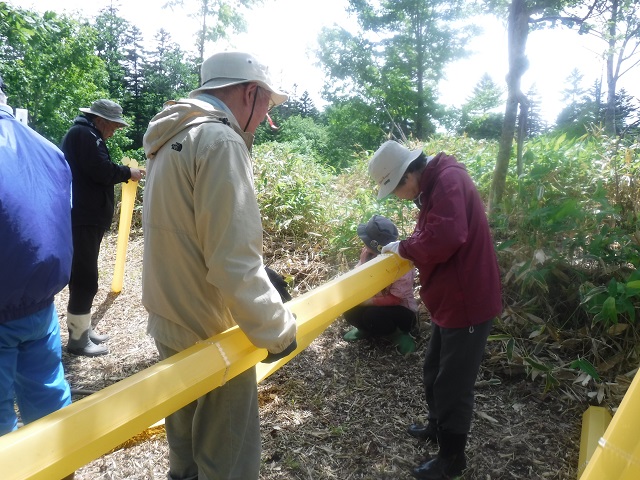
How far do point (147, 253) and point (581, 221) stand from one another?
352 centimetres

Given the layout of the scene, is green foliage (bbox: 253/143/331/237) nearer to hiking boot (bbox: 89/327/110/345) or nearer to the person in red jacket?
hiking boot (bbox: 89/327/110/345)

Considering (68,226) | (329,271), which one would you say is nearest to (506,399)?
(329,271)

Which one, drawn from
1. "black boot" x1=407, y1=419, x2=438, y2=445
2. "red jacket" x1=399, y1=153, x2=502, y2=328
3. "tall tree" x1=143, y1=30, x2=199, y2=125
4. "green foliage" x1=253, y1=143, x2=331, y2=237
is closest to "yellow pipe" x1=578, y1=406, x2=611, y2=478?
"black boot" x1=407, y1=419, x2=438, y2=445

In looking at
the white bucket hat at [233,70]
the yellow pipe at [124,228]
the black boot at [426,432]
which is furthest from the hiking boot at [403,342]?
the yellow pipe at [124,228]

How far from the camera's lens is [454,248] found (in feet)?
7.31

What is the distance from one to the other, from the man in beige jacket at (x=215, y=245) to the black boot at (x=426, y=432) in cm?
135

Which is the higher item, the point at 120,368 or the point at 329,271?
the point at 329,271

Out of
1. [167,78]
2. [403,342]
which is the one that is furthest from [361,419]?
[167,78]

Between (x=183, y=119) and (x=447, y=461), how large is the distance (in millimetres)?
2167

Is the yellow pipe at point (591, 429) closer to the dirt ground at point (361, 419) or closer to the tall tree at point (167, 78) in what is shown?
the dirt ground at point (361, 419)

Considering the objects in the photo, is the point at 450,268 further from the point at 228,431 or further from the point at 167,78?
the point at 167,78

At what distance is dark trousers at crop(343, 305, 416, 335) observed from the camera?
3738mm

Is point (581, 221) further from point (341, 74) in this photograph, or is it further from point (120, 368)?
point (341, 74)

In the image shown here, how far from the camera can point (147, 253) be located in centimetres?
182
